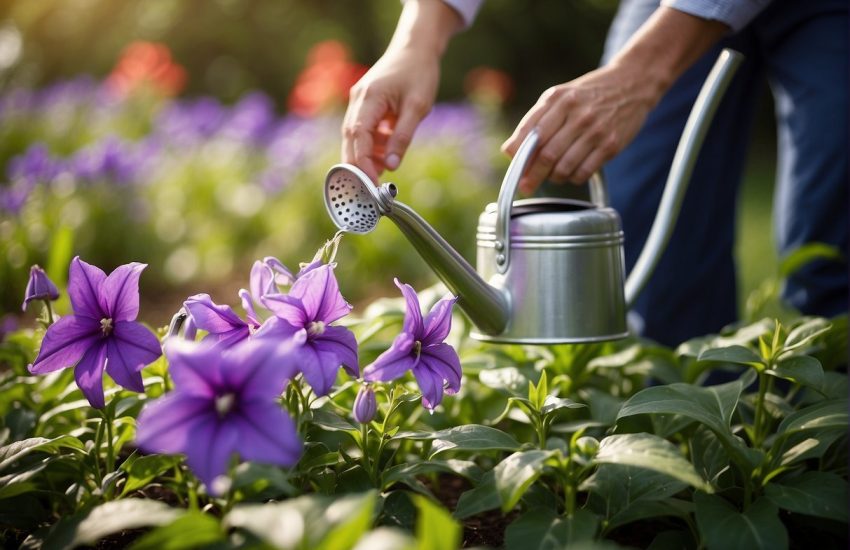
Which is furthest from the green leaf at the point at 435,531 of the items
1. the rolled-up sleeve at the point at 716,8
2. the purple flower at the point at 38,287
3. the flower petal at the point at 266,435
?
the rolled-up sleeve at the point at 716,8

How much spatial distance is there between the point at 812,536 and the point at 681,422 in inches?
9.2

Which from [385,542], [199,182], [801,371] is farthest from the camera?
[199,182]

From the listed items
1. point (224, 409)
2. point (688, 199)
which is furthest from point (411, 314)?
point (688, 199)

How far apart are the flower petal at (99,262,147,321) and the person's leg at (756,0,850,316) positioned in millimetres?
1544

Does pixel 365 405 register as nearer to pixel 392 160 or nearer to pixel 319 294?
pixel 319 294

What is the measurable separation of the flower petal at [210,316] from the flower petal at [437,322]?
22 centimetres

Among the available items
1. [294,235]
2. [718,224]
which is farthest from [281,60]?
[718,224]

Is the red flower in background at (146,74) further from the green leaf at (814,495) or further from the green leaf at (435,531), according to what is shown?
the green leaf at (435,531)

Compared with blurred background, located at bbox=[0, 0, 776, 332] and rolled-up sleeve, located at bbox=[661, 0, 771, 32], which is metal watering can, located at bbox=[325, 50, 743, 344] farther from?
blurred background, located at bbox=[0, 0, 776, 332]

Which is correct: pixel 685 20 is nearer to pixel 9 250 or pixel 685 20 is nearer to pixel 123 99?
pixel 9 250

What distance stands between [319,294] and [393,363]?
0.12 m

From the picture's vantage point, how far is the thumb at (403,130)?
1.49 metres

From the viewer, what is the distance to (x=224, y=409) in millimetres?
844

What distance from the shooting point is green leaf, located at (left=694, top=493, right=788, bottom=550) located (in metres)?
1.00
